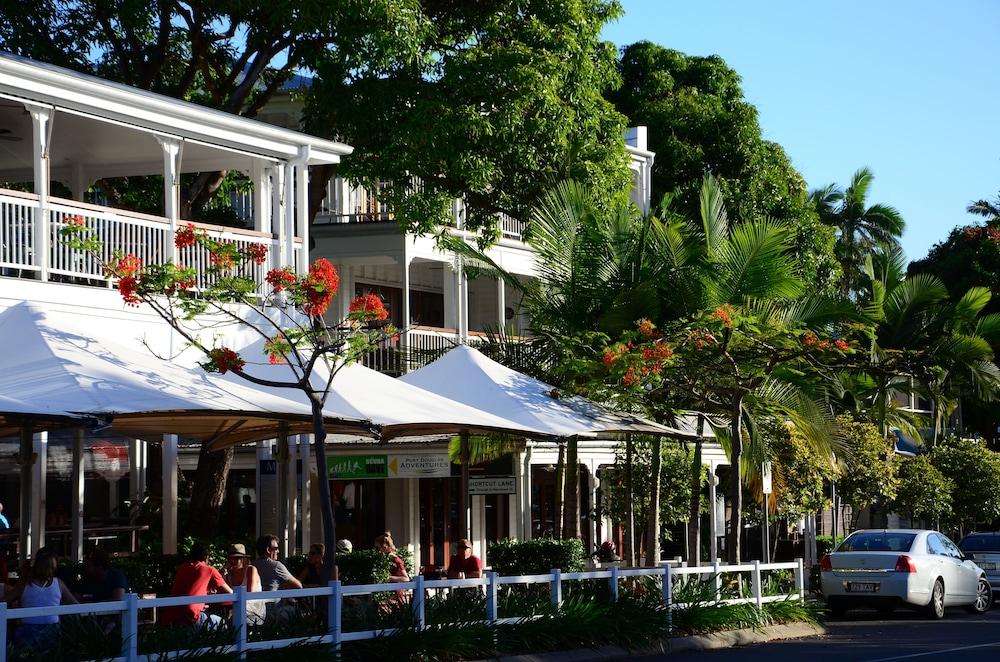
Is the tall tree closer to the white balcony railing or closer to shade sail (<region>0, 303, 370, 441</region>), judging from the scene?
the white balcony railing

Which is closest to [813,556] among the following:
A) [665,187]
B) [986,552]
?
[986,552]

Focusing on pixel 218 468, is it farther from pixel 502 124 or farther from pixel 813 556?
pixel 813 556

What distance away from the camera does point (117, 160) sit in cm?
2223

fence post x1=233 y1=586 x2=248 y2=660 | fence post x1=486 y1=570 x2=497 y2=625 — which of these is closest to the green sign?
fence post x1=486 y1=570 x2=497 y2=625

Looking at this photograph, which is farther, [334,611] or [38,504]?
[38,504]

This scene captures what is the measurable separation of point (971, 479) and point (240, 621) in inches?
1189

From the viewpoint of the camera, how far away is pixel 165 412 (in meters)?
13.6

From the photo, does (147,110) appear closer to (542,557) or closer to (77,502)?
(77,502)

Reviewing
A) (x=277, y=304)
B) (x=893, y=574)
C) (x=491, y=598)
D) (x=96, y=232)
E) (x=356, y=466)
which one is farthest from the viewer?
(x=356, y=466)

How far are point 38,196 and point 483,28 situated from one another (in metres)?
9.86

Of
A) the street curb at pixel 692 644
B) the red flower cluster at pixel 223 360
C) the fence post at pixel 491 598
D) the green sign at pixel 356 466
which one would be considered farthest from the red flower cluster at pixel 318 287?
the green sign at pixel 356 466

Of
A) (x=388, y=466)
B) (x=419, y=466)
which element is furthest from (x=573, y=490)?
(x=388, y=466)

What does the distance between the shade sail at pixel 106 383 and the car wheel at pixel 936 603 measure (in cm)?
1131

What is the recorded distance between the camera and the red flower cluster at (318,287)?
575 inches
